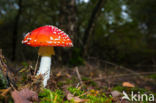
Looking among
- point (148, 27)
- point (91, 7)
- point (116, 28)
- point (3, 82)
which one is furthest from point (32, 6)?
point (148, 27)

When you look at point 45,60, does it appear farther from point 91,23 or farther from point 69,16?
point 69,16

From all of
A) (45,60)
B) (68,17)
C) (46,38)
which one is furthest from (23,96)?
(68,17)

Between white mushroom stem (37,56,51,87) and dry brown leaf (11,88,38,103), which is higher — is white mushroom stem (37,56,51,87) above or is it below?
above

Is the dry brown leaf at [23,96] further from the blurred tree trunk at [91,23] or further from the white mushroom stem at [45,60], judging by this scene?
the blurred tree trunk at [91,23]

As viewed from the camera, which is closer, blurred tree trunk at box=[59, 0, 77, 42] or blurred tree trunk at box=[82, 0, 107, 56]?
blurred tree trunk at box=[82, 0, 107, 56]

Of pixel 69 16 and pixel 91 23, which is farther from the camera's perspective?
pixel 69 16

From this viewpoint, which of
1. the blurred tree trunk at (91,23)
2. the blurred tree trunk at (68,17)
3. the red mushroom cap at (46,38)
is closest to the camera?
the red mushroom cap at (46,38)

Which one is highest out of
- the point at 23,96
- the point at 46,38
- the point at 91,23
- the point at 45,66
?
the point at 91,23

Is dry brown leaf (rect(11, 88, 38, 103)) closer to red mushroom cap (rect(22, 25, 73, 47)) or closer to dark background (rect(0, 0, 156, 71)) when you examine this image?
red mushroom cap (rect(22, 25, 73, 47))

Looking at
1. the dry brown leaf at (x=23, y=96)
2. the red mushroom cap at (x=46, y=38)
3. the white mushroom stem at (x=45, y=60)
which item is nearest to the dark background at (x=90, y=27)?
the white mushroom stem at (x=45, y=60)

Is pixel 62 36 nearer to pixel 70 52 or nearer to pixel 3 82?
pixel 3 82

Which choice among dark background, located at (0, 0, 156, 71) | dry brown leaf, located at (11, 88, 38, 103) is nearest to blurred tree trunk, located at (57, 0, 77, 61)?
dark background, located at (0, 0, 156, 71)
